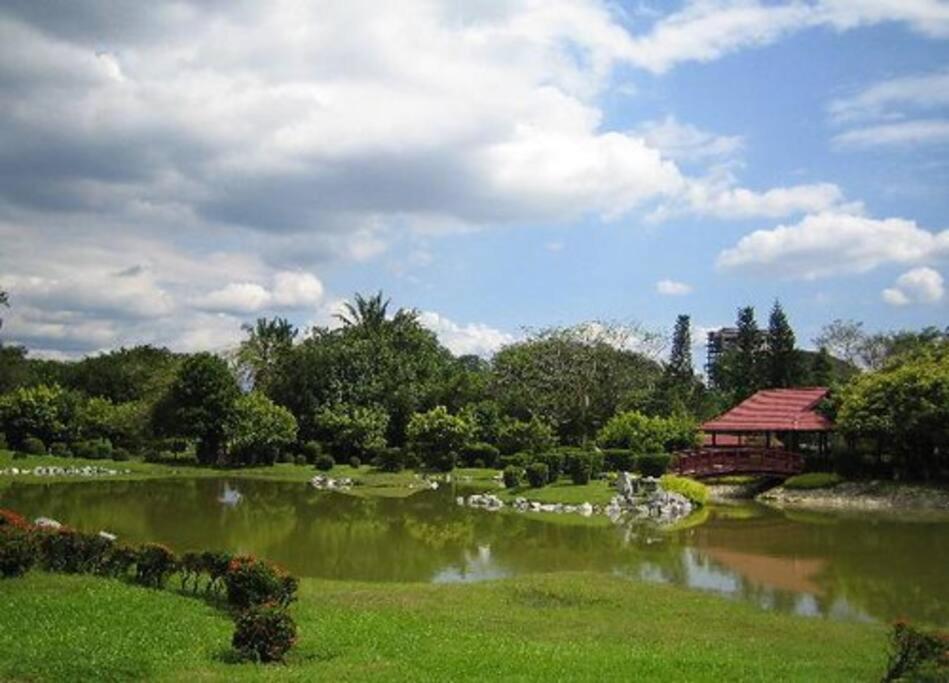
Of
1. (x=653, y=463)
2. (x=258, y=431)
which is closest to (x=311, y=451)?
(x=258, y=431)

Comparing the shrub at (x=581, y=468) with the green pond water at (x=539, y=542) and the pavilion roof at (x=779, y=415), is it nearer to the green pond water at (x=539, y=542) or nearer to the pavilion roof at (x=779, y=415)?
the green pond water at (x=539, y=542)

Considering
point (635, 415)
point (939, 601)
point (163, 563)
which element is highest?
point (635, 415)

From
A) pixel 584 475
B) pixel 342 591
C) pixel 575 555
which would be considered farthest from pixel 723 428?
pixel 342 591

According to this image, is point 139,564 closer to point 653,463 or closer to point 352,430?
point 653,463

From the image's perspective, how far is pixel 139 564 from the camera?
16078 mm

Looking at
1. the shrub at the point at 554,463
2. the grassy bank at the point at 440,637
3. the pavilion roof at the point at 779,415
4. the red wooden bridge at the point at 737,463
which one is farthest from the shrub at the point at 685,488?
the grassy bank at the point at 440,637

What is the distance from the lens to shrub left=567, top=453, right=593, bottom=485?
40531mm

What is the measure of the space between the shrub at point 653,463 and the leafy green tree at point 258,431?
22128mm

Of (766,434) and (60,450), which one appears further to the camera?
(60,450)

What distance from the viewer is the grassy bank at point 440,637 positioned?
10.8 metres

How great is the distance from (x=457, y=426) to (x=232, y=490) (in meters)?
13.3

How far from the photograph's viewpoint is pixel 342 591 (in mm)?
17984

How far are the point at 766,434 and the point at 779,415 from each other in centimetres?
142

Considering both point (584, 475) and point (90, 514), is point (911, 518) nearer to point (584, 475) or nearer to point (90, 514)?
point (584, 475)
